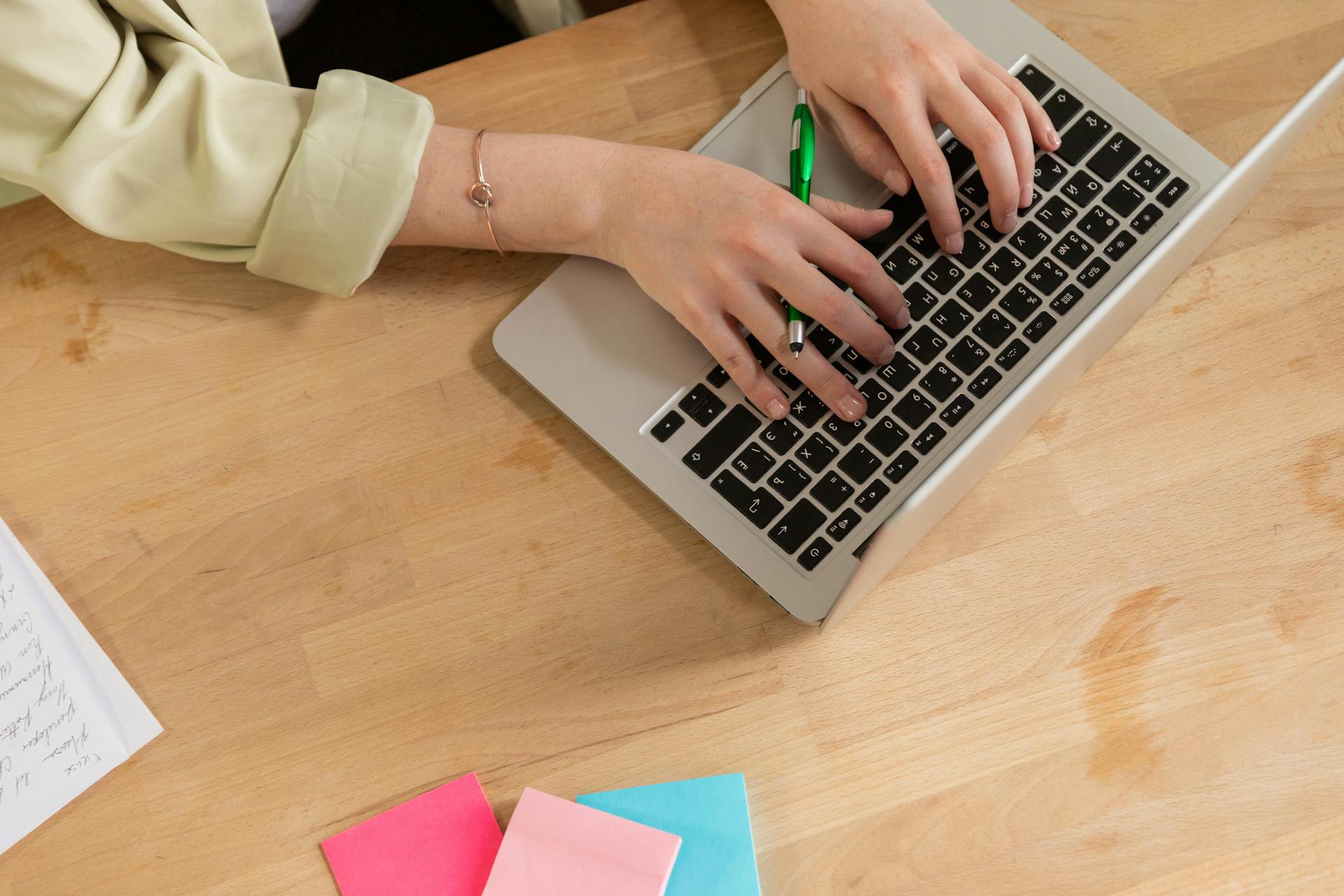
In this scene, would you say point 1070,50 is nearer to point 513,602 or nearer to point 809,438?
Result: point 809,438

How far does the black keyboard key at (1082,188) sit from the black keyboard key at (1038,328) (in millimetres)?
84

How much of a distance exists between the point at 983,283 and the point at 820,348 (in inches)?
4.3

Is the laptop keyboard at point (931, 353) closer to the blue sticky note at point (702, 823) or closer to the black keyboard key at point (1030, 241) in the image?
the black keyboard key at point (1030, 241)

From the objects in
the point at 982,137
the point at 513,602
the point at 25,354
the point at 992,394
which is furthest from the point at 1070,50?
the point at 25,354

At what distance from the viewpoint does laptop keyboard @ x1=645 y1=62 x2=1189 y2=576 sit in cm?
56

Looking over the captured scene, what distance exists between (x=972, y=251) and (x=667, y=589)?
29 cm

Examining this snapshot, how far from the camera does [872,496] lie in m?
0.56

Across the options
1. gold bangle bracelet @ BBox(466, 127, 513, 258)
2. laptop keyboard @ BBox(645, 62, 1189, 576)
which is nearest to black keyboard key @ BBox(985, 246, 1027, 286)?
laptop keyboard @ BBox(645, 62, 1189, 576)

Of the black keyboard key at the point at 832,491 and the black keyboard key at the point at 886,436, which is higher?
the black keyboard key at the point at 886,436

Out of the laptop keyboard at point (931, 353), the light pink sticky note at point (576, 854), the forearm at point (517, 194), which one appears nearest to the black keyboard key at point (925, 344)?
the laptop keyboard at point (931, 353)

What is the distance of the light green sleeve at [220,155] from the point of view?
1.85 ft

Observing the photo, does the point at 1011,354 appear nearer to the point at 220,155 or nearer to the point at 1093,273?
the point at 1093,273

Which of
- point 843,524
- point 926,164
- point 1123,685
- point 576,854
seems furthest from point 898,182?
point 576,854

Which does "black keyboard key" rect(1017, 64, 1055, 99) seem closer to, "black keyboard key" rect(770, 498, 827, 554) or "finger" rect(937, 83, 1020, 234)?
"finger" rect(937, 83, 1020, 234)
